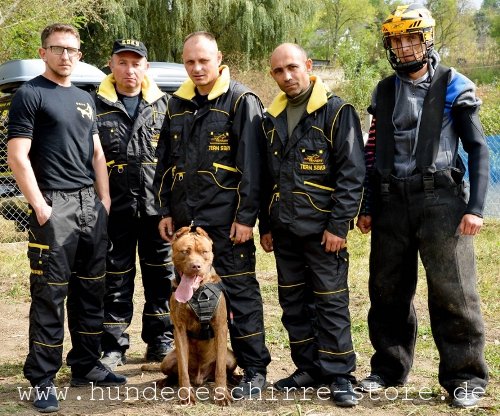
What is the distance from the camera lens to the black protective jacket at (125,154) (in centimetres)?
537

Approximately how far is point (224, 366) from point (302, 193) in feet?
4.23

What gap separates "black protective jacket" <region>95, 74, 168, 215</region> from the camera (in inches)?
211

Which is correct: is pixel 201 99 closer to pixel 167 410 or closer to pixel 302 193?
pixel 302 193

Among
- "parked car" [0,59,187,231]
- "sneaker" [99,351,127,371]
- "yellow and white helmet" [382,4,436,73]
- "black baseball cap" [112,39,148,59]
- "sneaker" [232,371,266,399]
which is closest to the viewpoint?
"yellow and white helmet" [382,4,436,73]

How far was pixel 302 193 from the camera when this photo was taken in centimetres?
461

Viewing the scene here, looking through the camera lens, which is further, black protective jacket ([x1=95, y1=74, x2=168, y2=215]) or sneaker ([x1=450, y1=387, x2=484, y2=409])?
black protective jacket ([x1=95, y1=74, x2=168, y2=215])

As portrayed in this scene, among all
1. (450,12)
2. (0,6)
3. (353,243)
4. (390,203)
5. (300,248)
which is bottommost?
(353,243)

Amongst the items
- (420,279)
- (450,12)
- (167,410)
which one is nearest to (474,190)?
(167,410)

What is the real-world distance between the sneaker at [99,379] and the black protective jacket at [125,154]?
1.23 m

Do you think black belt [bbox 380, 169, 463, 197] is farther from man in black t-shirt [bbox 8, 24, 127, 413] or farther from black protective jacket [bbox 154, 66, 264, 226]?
man in black t-shirt [bbox 8, 24, 127, 413]

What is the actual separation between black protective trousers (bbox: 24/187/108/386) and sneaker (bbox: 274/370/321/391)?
1495 millimetres

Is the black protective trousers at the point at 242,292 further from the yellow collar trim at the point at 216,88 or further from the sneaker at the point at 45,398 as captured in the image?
the sneaker at the point at 45,398

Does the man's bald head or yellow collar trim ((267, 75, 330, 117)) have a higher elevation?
the man's bald head

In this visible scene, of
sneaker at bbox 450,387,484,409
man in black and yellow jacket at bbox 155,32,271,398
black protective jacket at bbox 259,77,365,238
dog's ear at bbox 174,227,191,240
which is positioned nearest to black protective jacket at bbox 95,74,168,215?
man in black and yellow jacket at bbox 155,32,271,398
